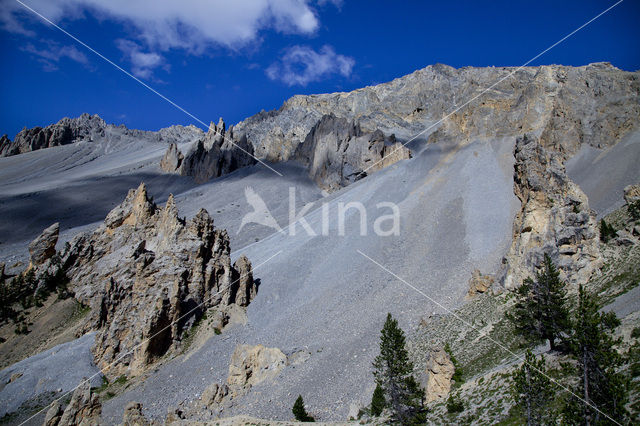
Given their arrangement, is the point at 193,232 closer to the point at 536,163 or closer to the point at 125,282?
the point at 125,282

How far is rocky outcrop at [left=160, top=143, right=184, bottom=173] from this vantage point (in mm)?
118625

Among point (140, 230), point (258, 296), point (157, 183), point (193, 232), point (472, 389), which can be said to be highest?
point (157, 183)

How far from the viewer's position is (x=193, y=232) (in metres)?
42.8

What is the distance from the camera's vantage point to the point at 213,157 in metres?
112

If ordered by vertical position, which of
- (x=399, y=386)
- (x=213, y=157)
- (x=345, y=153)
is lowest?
(x=399, y=386)

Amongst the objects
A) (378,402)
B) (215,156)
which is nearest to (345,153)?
(215,156)

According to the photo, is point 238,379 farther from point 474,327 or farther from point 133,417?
point 474,327

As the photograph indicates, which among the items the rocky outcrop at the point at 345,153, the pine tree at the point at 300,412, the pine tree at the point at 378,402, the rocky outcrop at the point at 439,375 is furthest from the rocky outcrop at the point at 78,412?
the rocky outcrop at the point at 345,153

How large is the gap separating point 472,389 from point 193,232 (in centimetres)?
3320

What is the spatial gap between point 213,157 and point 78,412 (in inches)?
3739

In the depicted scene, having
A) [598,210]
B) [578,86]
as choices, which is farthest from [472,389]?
[578,86]

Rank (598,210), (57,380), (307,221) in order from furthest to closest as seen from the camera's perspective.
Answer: (307,221) → (598,210) → (57,380)

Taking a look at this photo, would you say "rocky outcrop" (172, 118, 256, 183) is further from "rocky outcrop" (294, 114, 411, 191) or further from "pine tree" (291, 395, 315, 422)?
"pine tree" (291, 395, 315, 422)

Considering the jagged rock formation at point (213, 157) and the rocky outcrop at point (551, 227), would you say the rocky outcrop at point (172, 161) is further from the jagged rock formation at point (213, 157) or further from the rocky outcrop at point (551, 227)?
the rocky outcrop at point (551, 227)
